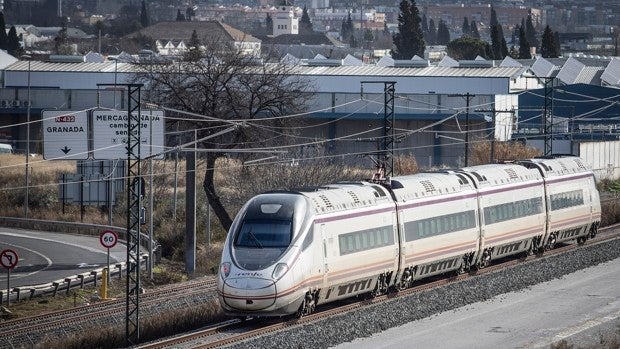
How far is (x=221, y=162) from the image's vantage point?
75.0 meters

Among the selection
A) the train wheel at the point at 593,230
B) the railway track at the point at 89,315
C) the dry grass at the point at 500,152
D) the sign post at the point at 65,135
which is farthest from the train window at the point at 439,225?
the dry grass at the point at 500,152

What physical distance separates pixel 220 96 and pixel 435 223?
863 inches

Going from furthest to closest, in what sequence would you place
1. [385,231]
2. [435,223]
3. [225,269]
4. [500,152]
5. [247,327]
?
1. [500,152]
2. [435,223]
3. [385,231]
4. [247,327]
5. [225,269]

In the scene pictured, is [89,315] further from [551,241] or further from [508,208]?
[551,241]

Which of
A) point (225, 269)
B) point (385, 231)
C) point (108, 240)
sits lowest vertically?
point (108, 240)

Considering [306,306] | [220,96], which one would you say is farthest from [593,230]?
[306,306]

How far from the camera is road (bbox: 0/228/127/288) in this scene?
49969 mm

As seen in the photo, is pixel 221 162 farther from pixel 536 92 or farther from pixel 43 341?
pixel 43 341

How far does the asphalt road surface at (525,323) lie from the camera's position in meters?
29.9

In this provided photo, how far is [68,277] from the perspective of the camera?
47125 mm

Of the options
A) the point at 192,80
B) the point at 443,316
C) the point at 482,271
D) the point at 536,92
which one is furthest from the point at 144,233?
the point at 536,92

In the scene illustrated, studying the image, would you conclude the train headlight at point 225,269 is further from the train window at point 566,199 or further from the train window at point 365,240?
the train window at point 566,199

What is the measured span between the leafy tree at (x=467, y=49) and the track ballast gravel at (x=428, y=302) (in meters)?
131

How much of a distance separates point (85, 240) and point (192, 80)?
9.73m
